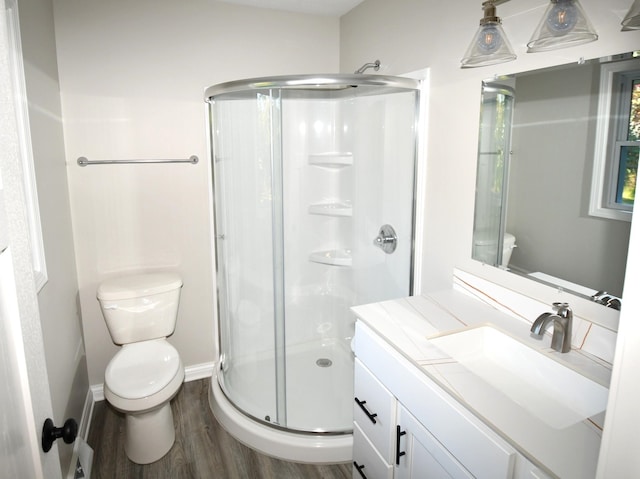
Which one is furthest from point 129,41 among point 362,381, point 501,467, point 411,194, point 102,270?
point 501,467

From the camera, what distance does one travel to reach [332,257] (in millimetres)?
2844

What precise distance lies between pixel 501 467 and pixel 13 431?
1026 mm

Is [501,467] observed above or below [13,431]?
below

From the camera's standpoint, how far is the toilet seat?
84.4 inches

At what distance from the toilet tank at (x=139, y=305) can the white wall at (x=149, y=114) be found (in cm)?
20

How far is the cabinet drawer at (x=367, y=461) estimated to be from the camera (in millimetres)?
1602

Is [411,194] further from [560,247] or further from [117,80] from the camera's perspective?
[117,80]

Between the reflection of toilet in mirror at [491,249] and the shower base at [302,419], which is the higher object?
the reflection of toilet in mirror at [491,249]

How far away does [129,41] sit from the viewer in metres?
2.51

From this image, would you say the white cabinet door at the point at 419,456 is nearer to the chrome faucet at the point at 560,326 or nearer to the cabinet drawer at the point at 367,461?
the cabinet drawer at the point at 367,461

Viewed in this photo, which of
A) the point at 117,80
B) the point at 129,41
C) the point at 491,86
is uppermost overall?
the point at 129,41

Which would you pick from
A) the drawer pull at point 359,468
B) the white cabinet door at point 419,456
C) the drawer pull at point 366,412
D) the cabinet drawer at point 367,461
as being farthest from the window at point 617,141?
the drawer pull at point 359,468

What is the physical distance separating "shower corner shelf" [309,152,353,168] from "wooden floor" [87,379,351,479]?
167 cm

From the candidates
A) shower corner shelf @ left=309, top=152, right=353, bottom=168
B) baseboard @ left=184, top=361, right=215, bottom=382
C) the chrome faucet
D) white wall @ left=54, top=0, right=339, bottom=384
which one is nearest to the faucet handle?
the chrome faucet
